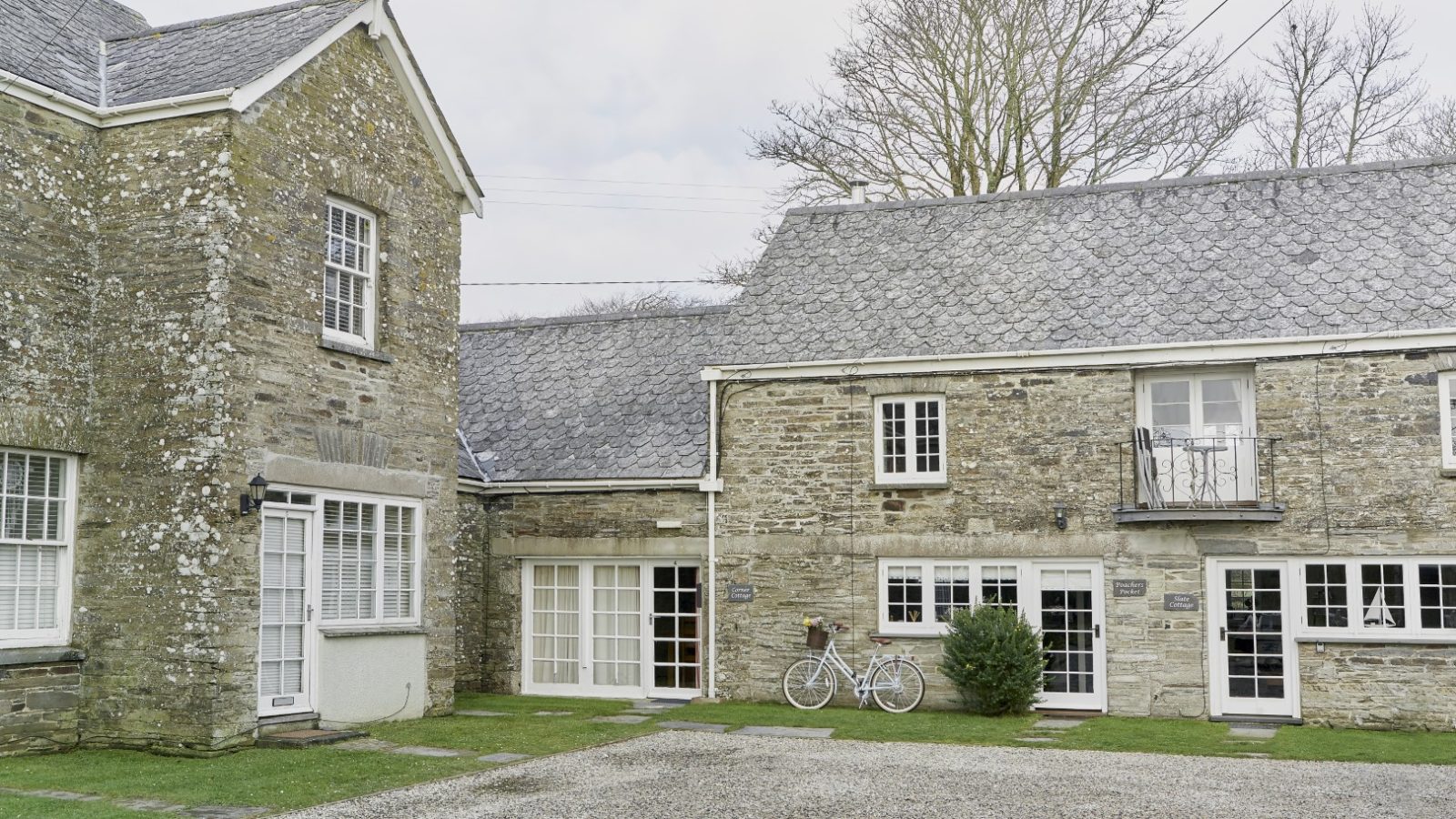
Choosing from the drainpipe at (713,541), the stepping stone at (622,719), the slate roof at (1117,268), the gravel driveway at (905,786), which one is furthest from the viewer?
the drainpipe at (713,541)

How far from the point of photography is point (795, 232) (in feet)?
70.4

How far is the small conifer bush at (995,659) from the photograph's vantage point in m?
17.1

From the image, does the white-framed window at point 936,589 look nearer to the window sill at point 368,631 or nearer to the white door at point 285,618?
the window sill at point 368,631

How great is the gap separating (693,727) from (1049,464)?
5.54 metres

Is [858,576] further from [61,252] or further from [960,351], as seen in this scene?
[61,252]

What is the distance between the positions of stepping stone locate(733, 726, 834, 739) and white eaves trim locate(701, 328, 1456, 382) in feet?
16.2

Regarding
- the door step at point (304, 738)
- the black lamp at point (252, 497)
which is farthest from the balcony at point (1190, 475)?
the black lamp at point (252, 497)

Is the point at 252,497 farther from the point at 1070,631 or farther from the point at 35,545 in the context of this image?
the point at 1070,631

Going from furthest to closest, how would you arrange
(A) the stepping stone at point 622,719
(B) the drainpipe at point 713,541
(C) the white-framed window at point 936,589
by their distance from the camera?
(B) the drainpipe at point 713,541 < (C) the white-framed window at point 936,589 < (A) the stepping stone at point 622,719

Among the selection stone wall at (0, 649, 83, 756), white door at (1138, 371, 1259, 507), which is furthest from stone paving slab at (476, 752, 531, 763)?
white door at (1138, 371, 1259, 507)

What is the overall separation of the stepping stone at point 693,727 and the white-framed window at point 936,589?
121 inches

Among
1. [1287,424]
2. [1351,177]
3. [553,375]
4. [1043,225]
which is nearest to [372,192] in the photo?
[553,375]

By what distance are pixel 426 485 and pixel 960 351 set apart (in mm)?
6908

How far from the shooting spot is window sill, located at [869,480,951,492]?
18.4 metres
